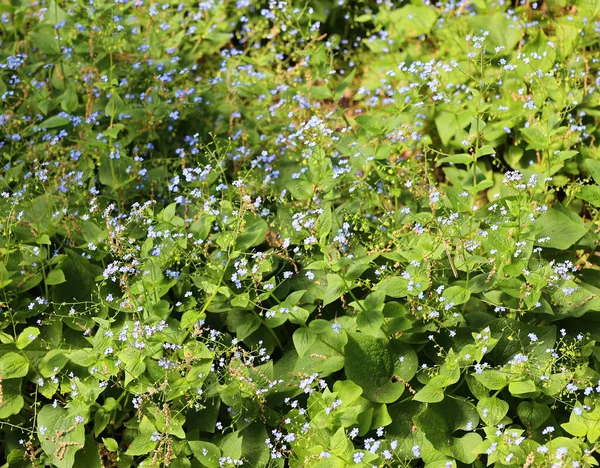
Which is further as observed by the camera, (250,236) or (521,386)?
(250,236)

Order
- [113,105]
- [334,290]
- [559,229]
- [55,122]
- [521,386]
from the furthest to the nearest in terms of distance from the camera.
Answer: [55,122] → [113,105] → [559,229] → [334,290] → [521,386]

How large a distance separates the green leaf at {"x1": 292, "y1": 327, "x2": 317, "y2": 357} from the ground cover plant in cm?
1

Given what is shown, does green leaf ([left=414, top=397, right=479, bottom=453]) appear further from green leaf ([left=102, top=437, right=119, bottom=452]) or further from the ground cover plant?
green leaf ([left=102, top=437, right=119, bottom=452])

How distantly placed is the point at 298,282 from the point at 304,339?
508 mm

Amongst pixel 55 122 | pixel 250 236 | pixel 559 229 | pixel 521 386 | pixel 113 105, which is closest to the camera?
pixel 521 386

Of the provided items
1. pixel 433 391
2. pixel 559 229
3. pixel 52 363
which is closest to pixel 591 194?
pixel 559 229

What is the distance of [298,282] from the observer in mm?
3676

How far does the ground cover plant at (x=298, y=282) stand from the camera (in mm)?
3088

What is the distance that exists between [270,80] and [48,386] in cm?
261

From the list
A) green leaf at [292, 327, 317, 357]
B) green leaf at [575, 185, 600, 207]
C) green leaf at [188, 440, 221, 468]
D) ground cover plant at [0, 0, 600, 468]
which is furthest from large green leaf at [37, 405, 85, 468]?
green leaf at [575, 185, 600, 207]

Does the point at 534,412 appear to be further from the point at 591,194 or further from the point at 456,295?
the point at 591,194

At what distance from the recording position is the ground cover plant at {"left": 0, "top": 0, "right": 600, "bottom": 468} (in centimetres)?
309

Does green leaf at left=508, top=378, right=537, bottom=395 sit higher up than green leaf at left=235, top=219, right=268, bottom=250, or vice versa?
green leaf at left=235, top=219, right=268, bottom=250

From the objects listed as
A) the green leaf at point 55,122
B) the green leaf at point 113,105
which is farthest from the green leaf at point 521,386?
the green leaf at point 55,122
